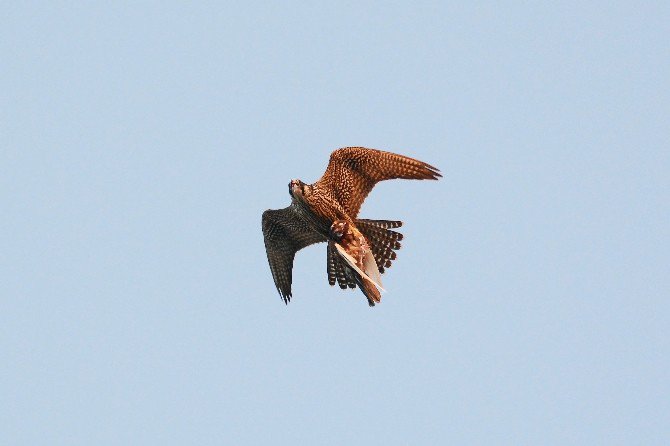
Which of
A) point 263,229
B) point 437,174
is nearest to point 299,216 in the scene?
point 263,229

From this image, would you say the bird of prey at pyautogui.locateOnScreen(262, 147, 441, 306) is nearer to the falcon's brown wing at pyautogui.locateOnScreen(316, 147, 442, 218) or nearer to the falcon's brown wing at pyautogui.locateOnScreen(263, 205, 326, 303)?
the falcon's brown wing at pyautogui.locateOnScreen(316, 147, 442, 218)

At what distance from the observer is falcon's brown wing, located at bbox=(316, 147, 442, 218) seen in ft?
84.6

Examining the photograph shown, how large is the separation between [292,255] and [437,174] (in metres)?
4.42

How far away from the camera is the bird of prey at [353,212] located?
25891 millimetres

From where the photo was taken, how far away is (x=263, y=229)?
91.5ft

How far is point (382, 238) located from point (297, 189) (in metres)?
2.11

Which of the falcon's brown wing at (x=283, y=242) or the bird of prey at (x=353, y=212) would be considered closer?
the bird of prey at (x=353, y=212)

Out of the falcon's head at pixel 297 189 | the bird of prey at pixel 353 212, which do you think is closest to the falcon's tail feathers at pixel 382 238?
the bird of prey at pixel 353 212

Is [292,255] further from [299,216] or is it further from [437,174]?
[437,174]

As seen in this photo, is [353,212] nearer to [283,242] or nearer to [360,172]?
[360,172]

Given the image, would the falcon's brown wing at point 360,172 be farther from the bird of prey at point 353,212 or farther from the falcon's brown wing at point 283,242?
the falcon's brown wing at point 283,242

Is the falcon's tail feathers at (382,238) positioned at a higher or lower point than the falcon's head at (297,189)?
lower

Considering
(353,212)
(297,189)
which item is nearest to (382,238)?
(353,212)

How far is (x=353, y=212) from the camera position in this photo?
2653 centimetres
